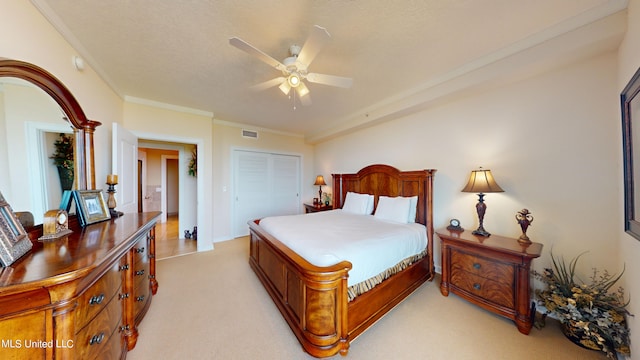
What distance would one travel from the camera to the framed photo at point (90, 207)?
5.37 feet

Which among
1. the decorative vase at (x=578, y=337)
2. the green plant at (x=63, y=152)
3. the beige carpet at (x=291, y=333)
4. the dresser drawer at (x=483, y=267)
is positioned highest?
the green plant at (x=63, y=152)

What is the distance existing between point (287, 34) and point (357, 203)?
267cm

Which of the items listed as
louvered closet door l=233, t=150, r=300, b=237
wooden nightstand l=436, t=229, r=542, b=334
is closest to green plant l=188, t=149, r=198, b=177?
louvered closet door l=233, t=150, r=300, b=237

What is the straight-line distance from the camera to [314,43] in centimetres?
151

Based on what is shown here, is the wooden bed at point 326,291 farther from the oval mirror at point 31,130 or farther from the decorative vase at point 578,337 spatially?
the oval mirror at point 31,130

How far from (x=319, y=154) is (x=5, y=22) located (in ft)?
Result: 15.5

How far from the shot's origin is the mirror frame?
4.33 ft

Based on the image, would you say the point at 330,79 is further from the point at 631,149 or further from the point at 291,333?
the point at 291,333

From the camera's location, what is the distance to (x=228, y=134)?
448 centimetres

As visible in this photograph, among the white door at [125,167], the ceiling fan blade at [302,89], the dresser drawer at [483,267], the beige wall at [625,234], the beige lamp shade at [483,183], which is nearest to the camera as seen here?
the beige wall at [625,234]

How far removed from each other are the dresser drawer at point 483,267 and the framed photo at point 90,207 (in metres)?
3.50

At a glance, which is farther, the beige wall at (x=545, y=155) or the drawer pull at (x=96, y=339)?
the beige wall at (x=545, y=155)

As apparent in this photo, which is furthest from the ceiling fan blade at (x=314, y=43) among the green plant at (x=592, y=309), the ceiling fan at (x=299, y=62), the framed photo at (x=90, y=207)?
the green plant at (x=592, y=309)

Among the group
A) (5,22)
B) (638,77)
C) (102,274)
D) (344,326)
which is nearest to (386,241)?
(344,326)
